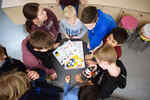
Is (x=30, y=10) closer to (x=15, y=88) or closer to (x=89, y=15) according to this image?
(x=89, y=15)

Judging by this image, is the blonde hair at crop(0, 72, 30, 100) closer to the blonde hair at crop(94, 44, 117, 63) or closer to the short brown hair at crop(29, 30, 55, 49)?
the short brown hair at crop(29, 30, 55, 49)

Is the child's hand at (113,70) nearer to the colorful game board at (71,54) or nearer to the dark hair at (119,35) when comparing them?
the dark hair at (119,35)

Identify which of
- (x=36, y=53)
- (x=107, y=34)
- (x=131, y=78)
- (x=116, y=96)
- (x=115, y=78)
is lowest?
(x=116, y=96)

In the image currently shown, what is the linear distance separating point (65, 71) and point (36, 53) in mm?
679

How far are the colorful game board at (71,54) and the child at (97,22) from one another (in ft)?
0.81

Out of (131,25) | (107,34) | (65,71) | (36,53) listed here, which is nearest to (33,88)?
(36,53)

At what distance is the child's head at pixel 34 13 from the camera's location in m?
1.40

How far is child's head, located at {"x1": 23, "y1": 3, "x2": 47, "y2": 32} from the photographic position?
1.40 metres

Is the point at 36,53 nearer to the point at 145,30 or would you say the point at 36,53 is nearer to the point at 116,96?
the point at 116,96

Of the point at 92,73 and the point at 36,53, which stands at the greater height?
the point at 36,53

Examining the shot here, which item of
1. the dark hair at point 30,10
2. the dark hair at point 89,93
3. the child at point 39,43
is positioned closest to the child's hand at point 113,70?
the dark hair at point 89,93

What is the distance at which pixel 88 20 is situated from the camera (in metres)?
1.33

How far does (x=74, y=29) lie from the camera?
5.71ft

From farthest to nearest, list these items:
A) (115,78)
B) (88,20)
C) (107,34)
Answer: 1. (107,34)
2. (88,20)
3. (115,78)
